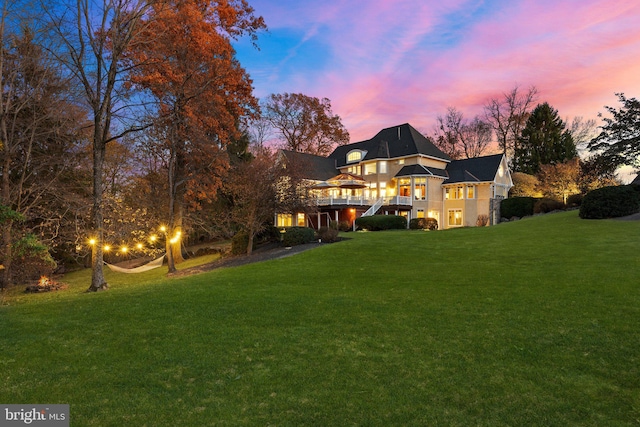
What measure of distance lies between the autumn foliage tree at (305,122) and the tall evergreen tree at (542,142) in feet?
80.0

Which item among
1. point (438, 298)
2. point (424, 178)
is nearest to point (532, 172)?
point (424, 178)

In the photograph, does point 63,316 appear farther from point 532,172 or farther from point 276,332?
point 532,172

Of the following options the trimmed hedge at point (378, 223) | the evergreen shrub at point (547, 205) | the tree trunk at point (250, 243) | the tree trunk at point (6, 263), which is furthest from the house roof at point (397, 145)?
the tree trunk at point (6, 263)

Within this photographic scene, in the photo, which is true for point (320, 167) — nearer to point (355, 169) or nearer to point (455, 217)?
point (355, 169)

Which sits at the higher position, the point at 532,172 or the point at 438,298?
the point at 532,172

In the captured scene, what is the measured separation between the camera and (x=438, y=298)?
26.7 feet

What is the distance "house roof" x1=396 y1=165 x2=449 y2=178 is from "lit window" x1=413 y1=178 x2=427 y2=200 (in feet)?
2.67

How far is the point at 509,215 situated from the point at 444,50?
57.5 ft

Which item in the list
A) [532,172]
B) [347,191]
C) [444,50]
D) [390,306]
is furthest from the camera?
[532,172]

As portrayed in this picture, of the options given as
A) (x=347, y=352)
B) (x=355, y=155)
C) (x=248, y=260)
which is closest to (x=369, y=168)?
(x=355, y=155)

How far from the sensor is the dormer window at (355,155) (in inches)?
1501

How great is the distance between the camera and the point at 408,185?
114 ft

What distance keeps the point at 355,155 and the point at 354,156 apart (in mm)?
181

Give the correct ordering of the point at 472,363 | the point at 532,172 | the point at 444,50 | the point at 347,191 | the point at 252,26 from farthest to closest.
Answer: the point at 532,172, the point at 347,191, the point at 252,26, the point at 444,50, the point at 472,363
